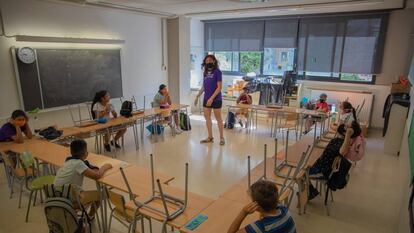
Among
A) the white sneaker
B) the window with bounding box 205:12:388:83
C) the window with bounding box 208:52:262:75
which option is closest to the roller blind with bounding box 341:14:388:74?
the window with bounding box 205:12:388:83

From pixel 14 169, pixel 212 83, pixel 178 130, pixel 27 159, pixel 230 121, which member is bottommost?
pixel 178 130

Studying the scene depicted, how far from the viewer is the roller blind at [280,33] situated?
789 cm

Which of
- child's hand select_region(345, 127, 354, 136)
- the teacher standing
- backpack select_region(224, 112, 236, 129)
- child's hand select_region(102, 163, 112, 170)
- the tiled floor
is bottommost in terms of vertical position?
the tiled floor

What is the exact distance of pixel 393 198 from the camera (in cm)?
371

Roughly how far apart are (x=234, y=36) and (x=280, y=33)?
1503 mm

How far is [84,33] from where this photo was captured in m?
5.97

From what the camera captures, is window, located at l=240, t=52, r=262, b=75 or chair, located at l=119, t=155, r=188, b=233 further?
window, located at l=240, t=52, r=262, b=75

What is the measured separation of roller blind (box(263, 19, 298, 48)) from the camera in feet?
25.9

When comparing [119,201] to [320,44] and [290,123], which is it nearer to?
[290,123]

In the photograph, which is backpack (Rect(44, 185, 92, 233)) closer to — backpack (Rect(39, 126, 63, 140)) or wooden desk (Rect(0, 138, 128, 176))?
wooden desk (Rect(0, 138, 128, 176))

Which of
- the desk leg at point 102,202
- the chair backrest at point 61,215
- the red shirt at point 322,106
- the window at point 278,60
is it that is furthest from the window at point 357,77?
the chair backrest at point 61,215

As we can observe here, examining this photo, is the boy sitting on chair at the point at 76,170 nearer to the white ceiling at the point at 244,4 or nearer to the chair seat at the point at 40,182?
the chair seat at the point at 40,182

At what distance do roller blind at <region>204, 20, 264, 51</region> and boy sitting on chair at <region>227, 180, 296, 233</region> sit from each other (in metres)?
7.40

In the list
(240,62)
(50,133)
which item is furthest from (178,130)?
(240,62)
